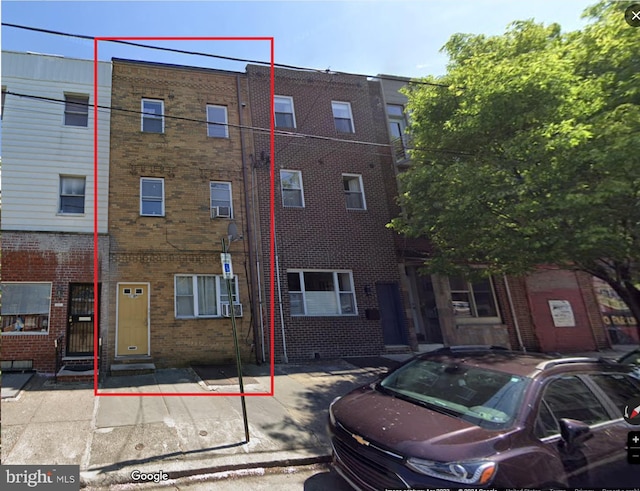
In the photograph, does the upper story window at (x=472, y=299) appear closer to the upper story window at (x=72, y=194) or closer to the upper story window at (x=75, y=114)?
the upper story window at (x=72, y=194)

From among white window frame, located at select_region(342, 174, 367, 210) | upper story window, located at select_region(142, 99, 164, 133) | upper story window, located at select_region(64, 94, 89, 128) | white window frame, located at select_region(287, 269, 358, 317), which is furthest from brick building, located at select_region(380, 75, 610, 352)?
upper story window, located at select_region(64, 94, 89, 128)

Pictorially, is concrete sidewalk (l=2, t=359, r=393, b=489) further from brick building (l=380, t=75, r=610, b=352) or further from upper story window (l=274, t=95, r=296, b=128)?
upper story window (l=274, t=95, r=296, b=128)

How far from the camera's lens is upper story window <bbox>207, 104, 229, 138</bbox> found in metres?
12.0

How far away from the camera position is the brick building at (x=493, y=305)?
42.4 ft

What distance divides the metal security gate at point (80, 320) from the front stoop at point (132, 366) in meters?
0.99

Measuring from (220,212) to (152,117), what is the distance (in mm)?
3908

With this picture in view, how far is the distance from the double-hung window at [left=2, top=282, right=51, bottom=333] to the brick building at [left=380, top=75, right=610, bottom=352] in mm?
10779

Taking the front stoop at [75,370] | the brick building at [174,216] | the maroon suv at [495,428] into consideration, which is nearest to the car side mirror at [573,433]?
the maroon suv at [495,428]

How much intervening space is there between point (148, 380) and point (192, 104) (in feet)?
29.1

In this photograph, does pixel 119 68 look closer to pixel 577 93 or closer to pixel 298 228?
pixel 298 228

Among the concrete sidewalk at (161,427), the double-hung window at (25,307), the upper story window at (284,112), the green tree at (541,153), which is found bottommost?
the concrete sidewalk at (161,427)

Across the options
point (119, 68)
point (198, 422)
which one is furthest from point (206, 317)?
point (119, 68)

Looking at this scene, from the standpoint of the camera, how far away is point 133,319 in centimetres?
959

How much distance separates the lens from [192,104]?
468 inches
